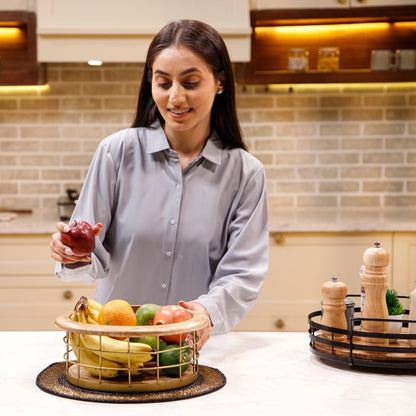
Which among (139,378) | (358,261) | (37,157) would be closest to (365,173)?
(358,261)

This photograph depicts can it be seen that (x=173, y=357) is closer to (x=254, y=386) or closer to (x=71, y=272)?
(x=254, y=386)

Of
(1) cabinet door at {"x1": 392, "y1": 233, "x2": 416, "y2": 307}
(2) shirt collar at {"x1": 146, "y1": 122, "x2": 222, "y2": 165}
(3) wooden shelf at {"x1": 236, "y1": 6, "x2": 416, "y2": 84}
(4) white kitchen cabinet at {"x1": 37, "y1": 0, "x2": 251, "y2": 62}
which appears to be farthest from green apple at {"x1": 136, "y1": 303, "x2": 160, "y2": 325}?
(3) wooden shelf at {"x1": 236, "y1": 6, "x2": 416, "y2": 84}

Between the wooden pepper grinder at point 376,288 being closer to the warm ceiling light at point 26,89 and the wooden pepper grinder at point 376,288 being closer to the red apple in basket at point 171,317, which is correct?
the red apple in basket at point 171,317

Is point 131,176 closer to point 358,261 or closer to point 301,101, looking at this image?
point 358,261

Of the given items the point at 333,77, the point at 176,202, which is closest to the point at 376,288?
the point at 176,202

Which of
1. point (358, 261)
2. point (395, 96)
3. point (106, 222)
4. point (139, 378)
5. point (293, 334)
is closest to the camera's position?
point (139, 378)

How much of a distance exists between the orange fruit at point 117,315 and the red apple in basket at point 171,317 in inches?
2.0

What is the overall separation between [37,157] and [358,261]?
1949 millimetres

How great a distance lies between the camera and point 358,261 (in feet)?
11.6

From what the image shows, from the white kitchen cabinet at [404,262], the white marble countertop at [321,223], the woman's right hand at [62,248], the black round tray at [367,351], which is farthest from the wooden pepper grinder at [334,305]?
the white kitchen cabinet at [404,262]

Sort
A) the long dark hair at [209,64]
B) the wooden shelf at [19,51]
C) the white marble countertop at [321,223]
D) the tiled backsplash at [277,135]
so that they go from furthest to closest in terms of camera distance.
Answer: the tiled backsplash at [277,135]
the wooden shelf at [19,51]
the white marble countertop at [321,223]
the long dark hair at [209,64]

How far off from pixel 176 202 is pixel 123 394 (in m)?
0.82

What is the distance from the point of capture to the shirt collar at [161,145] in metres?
2.07

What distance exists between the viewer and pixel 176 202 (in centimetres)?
206
